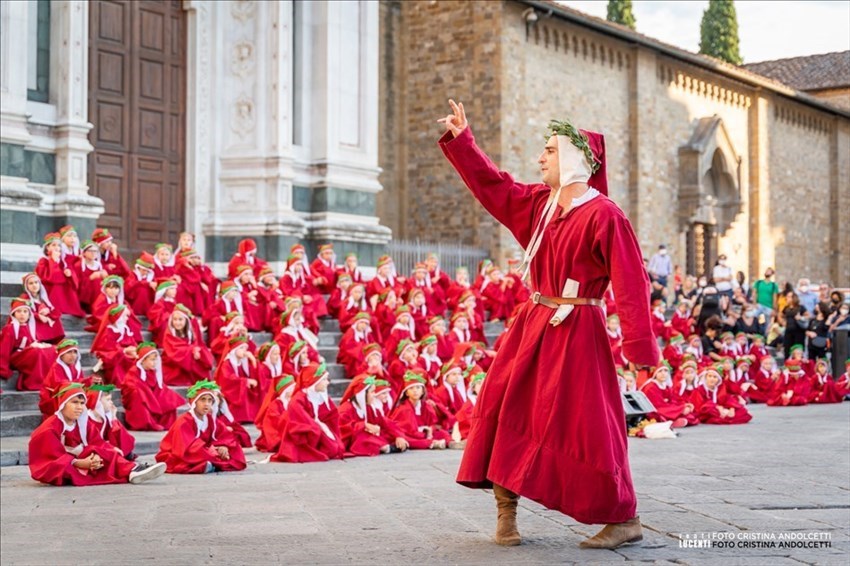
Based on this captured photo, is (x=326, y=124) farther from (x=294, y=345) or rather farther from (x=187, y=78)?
(x=294, y=345)

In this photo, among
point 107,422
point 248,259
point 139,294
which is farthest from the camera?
point 248,259

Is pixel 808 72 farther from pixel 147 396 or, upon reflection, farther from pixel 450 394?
pixel 147 396

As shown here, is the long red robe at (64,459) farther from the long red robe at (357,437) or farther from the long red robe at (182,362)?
the long red robe at (182,362)

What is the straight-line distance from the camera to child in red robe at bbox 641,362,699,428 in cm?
1324

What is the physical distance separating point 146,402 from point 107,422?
76.5 inches

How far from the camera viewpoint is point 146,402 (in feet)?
38.0

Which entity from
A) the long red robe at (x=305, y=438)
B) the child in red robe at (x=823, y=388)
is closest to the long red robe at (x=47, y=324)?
the long red robe at (x=305, y=438)

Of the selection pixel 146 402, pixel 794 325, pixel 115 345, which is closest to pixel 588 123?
pixel 794 325

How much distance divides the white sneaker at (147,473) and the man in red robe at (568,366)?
13.9 feet

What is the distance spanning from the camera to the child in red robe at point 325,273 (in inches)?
645


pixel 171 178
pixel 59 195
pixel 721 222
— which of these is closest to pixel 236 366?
pixel 59 195

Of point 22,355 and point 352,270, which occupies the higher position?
point 352,270

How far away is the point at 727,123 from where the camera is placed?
3419 centimetres

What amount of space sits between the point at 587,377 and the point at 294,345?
7.36 metres
